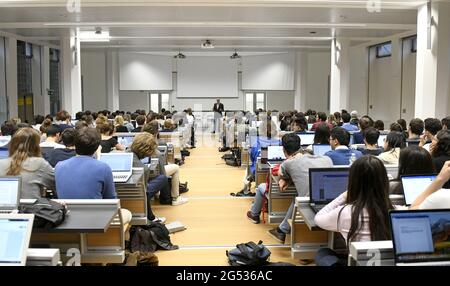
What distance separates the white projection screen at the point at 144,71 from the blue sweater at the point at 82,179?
17954mm

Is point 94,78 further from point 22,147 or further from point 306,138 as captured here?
point 22,147

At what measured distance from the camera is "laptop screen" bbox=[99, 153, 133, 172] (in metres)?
5.20

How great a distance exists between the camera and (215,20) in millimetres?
11883

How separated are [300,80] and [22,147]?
18.3 metres

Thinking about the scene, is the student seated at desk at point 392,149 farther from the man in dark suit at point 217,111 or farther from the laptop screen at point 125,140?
the man in dark suit at point 217,111

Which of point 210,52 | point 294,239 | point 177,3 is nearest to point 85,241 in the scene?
point 294,239

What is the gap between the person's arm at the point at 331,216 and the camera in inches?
119

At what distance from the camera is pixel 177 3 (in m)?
9.35

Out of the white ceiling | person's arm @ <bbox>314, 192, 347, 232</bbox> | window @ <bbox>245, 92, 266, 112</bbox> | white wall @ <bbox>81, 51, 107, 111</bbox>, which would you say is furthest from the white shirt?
white wall @ <bbox>81, 51, 107, 111</bbox>

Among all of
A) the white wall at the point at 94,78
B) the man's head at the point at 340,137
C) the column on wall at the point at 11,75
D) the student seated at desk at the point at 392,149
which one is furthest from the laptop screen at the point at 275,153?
the white wall at the point at 94,78

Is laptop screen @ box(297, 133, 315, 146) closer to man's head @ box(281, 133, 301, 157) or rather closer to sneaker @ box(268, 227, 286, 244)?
sneaker @ box(268, 227, 286, 244)

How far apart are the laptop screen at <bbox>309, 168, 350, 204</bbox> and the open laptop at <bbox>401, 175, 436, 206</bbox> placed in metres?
0.44
